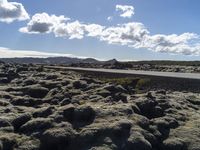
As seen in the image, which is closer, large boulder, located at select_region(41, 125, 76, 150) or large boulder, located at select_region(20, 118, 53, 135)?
large boulder, located at select_region(41, 125, 76, 150)

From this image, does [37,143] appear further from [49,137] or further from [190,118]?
[190,118]

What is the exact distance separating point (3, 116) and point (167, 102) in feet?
32.0

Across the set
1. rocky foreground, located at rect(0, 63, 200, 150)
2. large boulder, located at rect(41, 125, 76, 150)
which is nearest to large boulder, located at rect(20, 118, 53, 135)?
rocky foreground, located at rect(0, 63, 200, 150)

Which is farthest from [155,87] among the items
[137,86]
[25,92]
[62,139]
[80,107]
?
[62,139]

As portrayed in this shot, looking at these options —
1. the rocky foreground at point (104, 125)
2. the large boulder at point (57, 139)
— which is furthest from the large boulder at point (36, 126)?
the large boulder at point (57, 139)

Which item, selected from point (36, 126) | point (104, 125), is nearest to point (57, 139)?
point (36, 126)

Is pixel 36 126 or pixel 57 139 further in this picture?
pixel 36 126

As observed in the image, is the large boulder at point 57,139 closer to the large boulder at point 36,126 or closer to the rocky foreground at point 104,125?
the rocky foreground at point 104,125

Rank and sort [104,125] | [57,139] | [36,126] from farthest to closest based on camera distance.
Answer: [36,126] → [104,125] → [57,139]

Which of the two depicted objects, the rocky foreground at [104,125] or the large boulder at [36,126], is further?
the large boulder at [36,126]

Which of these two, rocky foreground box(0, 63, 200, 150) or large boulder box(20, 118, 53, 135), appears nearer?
rocky foreground box(0, 63, 200, 150)

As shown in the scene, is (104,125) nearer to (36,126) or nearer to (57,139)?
(57,139)

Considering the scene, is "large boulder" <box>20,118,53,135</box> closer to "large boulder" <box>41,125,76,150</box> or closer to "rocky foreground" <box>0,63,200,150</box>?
"rocky foreground" <box>0,63,200,150</box>

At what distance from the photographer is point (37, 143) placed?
18.8 meters
